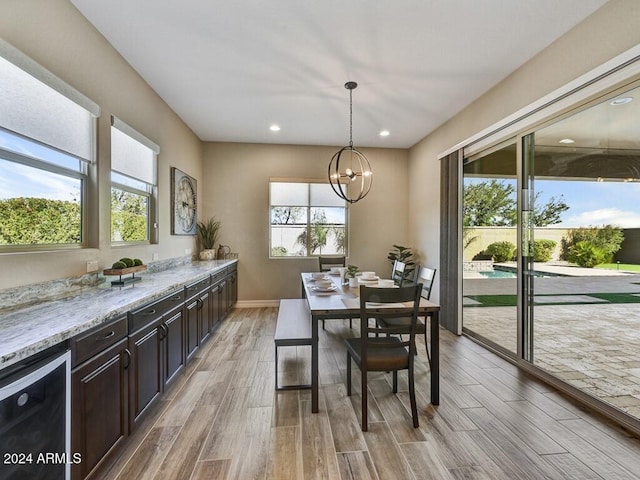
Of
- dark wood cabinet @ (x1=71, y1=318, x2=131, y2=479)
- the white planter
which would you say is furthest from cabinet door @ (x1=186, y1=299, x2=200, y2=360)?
the white planter

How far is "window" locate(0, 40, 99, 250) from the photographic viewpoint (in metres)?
1.70

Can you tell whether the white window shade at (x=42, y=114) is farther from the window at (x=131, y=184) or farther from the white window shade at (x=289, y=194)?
the white window shade at (x=289, y=194)

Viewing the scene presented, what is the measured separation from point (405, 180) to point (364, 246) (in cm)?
155

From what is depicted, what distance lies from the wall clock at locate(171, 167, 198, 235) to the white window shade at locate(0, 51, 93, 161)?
1.64 metres

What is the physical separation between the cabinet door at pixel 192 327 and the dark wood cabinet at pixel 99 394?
1052mm

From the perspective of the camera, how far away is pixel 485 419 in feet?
6.93

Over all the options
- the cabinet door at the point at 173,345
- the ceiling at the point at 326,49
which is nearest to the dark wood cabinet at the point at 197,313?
the cabinet door at the point at 173,345

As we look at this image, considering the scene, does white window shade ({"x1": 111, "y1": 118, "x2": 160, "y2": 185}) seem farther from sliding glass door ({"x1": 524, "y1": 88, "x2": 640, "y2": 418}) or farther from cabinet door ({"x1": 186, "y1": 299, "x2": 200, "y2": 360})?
sliding glass door ({"x1": 524, "y1": 88, "x2": 640, "y2": 418})

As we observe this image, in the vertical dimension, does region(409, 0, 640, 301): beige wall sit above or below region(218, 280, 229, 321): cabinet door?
above

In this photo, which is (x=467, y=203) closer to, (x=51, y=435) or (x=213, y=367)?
(x=213, y=367)

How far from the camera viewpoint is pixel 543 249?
279 centimetres

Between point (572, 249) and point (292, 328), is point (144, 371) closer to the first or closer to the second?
point (292, 328)

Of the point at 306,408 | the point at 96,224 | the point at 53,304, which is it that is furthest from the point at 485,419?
the point at 96,224

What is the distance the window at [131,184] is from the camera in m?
2.74
